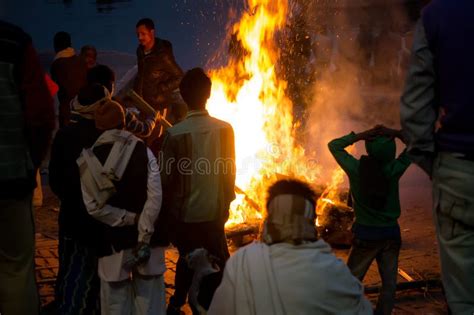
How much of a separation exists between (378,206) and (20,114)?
3.07 meters

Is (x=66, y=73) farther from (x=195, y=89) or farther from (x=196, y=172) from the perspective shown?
(x=196, y=172)

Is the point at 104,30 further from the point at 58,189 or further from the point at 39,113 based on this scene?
the point at 39,113

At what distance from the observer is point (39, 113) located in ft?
13.4

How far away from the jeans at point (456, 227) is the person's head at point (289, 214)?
0.72m

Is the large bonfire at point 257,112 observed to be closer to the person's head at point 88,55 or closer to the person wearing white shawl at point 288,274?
the person's head at point 88,55

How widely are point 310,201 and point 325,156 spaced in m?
10.9

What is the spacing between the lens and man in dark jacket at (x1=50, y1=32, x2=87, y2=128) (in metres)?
10.2

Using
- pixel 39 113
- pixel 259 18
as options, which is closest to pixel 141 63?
pixel 259 18

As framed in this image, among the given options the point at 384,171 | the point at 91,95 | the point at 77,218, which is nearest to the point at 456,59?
the point at 384,171

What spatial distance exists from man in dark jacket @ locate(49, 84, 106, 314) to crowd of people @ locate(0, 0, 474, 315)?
1cm

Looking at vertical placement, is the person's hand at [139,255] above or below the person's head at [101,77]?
below

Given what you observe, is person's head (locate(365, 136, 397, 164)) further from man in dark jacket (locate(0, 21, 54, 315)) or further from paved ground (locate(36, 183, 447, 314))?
man in dark jacket (locate(0, 21, 54, 315))

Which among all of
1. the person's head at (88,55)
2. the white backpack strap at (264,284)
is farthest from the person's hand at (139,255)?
the person's head at (88,55)

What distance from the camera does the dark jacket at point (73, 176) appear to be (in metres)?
4.93
